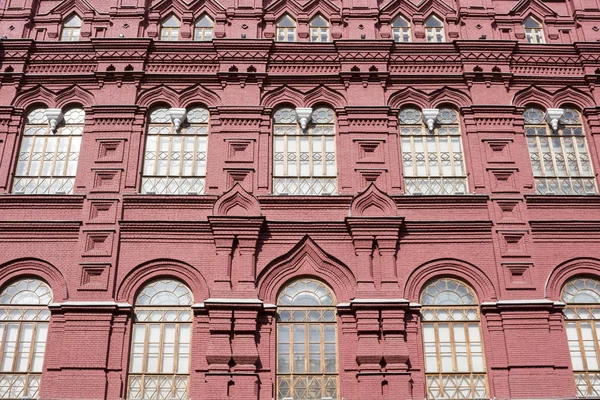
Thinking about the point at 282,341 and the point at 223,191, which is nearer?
the point at 282,341

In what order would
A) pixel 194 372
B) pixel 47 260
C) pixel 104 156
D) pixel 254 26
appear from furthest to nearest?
pixel 254 26
pixel 104 156
pixel 47 260
pixel 194 372

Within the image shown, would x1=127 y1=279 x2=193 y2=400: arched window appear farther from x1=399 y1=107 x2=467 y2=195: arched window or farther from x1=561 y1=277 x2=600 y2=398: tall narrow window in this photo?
x1=561 y1=277 x2=600 y2=398: tall narrow window

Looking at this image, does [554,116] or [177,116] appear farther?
[554,116]

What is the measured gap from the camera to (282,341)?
1498 centimetres

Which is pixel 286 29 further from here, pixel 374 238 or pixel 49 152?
pixel 49 152

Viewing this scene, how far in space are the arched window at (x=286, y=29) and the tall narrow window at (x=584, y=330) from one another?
355 inches

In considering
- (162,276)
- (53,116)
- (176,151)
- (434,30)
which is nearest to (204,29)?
(176,151)

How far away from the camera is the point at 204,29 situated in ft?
62.2

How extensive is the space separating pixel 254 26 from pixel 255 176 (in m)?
4.37

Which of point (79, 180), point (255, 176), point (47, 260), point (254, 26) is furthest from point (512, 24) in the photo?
point (47, 260)

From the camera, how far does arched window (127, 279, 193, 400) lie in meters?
14.5

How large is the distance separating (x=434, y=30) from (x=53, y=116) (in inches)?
384

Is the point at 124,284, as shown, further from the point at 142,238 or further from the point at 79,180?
the point at 79,180

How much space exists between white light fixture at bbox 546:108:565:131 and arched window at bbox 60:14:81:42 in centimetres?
1193
